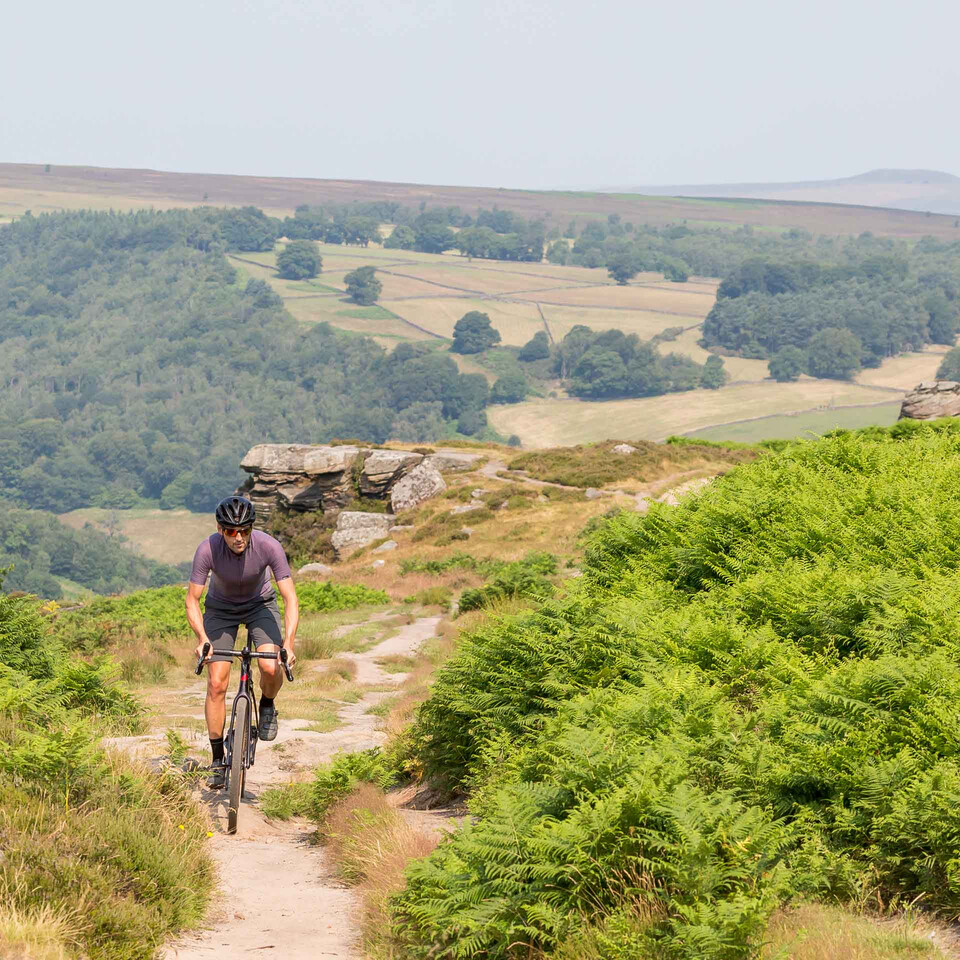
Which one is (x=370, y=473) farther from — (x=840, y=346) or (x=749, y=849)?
(x=840, y=346)

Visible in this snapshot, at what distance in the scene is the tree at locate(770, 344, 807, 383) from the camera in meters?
185

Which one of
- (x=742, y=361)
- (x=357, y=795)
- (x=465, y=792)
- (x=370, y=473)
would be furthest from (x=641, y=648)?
(x=742, y=361)

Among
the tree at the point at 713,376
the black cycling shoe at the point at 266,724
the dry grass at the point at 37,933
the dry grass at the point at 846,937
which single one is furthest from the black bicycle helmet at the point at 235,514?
the tree at the point at 713,376

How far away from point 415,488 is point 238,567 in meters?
37.7

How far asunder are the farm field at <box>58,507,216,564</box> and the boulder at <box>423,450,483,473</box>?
105 metres

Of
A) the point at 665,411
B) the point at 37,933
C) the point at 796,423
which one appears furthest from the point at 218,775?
the point at 665,411

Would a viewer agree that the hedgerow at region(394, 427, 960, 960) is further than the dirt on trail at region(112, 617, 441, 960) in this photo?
No

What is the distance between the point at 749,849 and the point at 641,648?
351 centimetres

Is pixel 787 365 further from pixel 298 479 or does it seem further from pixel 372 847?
pixel 372 847

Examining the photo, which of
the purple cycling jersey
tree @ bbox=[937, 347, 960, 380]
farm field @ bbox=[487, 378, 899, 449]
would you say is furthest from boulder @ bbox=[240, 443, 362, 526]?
tree @ bbox=[937, 347, 960, 380]

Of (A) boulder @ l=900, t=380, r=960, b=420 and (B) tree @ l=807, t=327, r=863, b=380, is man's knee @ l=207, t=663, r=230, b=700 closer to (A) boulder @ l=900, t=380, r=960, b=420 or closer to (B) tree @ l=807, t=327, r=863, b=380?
(A) boulder @ l=900, t=380, r=960, b=420

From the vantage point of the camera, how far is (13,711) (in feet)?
26.2

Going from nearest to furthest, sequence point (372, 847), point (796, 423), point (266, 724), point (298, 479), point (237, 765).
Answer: point (372, 847), point (237, 765), point (266, 724), point (298, 479), point (796, 423)

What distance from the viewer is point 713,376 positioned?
187 meters
